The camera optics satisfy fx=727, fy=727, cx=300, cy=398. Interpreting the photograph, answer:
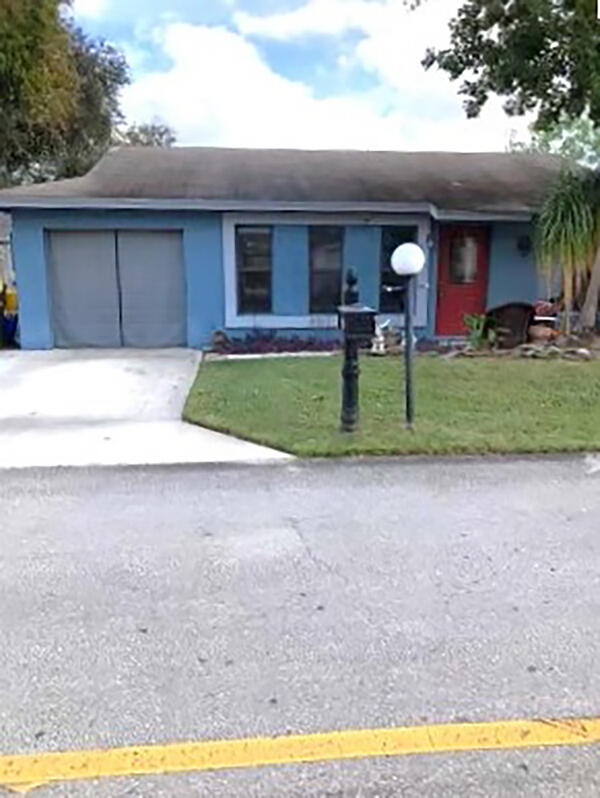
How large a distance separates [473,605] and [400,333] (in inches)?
361

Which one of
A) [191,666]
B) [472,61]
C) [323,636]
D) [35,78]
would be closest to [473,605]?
[323,636]

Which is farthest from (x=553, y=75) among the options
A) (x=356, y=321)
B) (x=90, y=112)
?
(x=90, y=112)

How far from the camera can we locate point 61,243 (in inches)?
474

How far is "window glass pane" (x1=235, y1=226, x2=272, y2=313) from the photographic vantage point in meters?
12.3

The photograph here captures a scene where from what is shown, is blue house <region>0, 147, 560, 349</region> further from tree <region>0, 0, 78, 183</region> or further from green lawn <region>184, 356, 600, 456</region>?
tree <region>0, 0, 78, 183</region>

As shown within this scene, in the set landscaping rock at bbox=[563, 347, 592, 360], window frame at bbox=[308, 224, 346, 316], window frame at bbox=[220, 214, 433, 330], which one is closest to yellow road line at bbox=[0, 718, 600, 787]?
landscaping rock at bbox=[563, 347, 592, 360]

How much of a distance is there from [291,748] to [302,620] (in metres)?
0.89

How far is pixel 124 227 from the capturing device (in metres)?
12.0

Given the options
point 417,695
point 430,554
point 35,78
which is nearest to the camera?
point 417,695

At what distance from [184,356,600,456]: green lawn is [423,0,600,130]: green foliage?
4.43 metres

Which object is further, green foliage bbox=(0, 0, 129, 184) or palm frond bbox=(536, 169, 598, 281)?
green foliage bbox=(0, 0, 129, 184)

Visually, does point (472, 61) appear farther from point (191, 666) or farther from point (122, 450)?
point (191, 666)

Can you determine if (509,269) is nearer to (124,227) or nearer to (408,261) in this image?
(124,227)

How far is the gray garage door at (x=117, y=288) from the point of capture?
12094 millimetres
